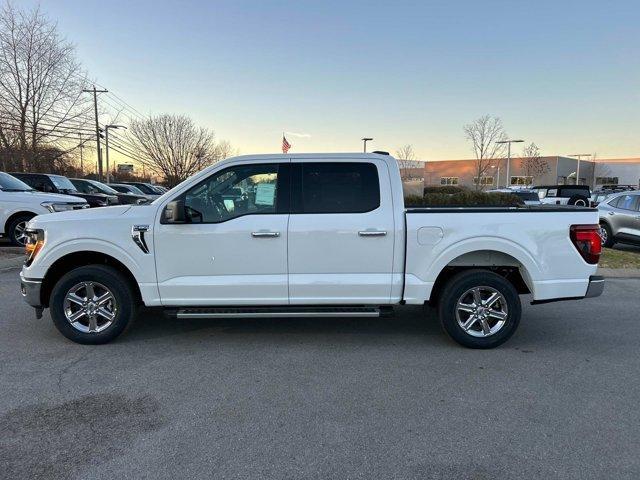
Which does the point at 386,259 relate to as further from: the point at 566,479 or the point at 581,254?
the point at 566,479

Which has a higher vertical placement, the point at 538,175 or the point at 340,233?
the point at 538,175

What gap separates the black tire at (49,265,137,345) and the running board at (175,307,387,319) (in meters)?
0.54

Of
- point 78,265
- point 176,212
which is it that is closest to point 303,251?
point 176,212

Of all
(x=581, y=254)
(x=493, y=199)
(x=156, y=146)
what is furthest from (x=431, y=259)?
(x=156, y=146)

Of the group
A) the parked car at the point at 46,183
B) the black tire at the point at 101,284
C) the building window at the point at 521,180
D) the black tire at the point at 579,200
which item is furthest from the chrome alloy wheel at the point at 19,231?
the building window at the point at 521,180

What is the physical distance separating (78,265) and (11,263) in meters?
5.61

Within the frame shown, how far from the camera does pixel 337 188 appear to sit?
4.55 metres

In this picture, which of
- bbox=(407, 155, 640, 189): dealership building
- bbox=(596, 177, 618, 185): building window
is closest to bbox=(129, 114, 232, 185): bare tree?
bbox=(407, 155, 640, 189): dealership building

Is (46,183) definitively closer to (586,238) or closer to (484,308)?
(484,308)

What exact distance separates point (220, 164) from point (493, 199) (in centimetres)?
1114

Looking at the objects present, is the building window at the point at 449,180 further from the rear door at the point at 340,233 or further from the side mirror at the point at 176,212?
the side mirror at the point at 176,212

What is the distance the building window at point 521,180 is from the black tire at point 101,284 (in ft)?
197

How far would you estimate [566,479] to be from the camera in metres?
2.57

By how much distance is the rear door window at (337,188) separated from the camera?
14.8 feet
